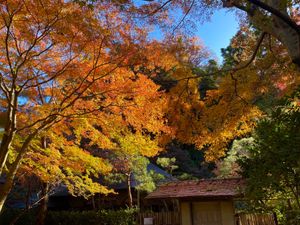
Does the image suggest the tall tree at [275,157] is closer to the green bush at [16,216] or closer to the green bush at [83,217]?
the green bush at [83,217]

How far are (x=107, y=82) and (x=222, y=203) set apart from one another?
674 centimetres

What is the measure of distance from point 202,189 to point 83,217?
6.06 metres

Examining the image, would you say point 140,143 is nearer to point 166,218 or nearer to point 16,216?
point 166,218

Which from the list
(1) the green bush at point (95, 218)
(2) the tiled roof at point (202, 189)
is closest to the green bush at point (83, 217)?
(1) the green bush at point (95, 218)

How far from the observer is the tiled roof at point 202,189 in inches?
464

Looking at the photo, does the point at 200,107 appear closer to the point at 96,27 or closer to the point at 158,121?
the point at 158,121

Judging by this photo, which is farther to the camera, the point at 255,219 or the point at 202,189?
the point at 202,189

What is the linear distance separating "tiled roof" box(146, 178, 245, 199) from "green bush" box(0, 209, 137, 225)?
2108 mm

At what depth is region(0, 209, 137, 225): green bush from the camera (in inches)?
571

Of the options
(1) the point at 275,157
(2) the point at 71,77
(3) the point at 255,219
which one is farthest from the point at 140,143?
(1) the point at 275,157

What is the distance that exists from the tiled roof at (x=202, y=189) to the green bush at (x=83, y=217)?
83.0 inches

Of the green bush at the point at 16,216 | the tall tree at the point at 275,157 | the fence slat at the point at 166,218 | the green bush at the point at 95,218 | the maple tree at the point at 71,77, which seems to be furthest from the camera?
the green bush at the point at 16,216

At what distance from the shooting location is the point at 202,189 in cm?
1272

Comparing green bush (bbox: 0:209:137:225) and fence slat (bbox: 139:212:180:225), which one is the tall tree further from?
green bush (bbox: 0:209:137:225)
